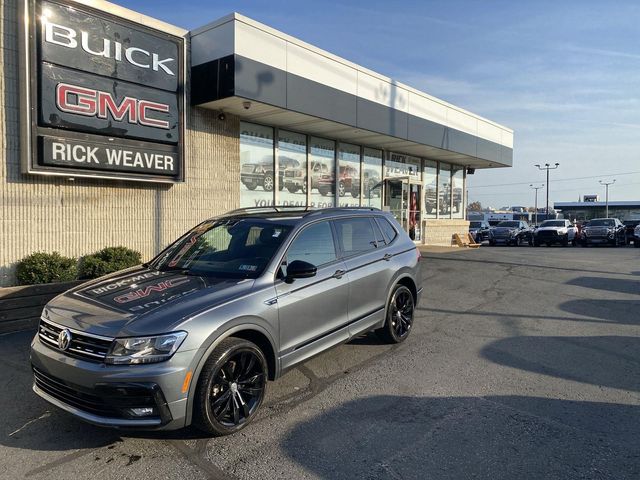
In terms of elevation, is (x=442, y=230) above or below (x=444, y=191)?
below

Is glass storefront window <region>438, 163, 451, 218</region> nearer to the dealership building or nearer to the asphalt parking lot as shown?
the dealership building

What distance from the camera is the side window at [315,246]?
466 cm

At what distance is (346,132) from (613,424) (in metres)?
10.9

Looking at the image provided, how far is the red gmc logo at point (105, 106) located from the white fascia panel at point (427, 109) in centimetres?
831

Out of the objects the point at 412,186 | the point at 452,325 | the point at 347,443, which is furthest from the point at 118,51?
the point at 412,186

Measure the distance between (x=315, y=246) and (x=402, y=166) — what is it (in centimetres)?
1380

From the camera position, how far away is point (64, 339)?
3.57 metres

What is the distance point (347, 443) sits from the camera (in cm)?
361

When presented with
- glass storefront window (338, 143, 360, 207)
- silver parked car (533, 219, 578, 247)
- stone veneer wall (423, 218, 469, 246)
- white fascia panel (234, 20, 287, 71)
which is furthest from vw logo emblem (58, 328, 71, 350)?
silver parked car (533, 219, 578, 247)

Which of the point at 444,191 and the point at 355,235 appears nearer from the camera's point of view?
the point at 355,235

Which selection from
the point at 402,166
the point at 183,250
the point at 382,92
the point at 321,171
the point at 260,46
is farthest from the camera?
the point at 402,166

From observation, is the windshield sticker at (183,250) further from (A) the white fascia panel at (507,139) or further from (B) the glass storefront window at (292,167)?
(A) the white fascia panel at (507,139)

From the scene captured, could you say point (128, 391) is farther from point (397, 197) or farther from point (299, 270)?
point (397, 197)

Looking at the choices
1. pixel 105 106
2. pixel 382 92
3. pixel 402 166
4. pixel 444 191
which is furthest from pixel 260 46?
pixel 444 191
